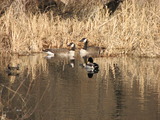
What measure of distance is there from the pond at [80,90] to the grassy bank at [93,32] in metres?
0.72

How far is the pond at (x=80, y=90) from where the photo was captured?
10.1 m

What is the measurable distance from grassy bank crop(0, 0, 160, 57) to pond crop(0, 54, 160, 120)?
0.72 metres

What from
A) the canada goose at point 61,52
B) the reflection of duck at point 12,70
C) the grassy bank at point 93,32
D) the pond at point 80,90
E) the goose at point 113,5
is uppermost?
the goose at point 113,5

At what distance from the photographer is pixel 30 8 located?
26.3m

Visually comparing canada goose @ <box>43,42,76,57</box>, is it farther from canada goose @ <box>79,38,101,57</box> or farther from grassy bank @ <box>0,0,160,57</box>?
grassy bank @ <box>0,0,160,57</box>

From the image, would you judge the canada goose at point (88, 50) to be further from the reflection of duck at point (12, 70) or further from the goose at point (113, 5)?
the reflection of duck at point (12, 70)

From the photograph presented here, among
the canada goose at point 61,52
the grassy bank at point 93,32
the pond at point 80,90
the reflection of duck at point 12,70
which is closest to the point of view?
the pond at point 80,90

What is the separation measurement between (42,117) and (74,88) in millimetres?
3318

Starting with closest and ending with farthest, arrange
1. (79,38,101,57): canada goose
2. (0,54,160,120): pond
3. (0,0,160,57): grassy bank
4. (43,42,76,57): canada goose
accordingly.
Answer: (0,54,160,120): pond < (0,0,160,57): grassy bank < (43,42,76,57): canada goose < (79,38,101,57): canada goose

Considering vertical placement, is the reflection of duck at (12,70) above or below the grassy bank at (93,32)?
below

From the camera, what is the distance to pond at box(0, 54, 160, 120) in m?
10.1

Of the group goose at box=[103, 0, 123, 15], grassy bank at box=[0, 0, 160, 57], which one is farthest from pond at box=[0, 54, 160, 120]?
goose at box=[103, 0, 123, 15]

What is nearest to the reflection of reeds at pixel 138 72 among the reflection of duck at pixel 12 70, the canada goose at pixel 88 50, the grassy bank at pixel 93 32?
the grassy bank at pixel 93 32

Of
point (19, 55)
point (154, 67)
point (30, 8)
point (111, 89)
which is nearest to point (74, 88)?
point (111, 89)
